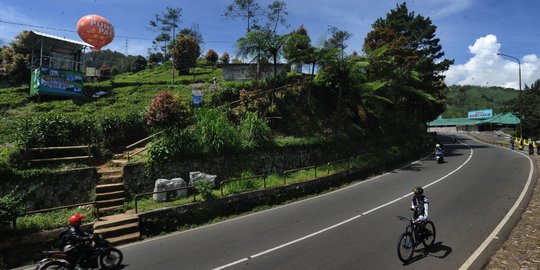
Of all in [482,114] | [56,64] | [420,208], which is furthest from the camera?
[482,114]

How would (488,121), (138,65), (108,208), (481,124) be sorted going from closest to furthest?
(108,208)
(138,65)
(488,121)
(481,124)

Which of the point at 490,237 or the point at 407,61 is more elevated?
the point at 407,61

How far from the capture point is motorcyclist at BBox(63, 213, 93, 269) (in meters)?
7.44

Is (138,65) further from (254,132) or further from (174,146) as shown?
(174,146)

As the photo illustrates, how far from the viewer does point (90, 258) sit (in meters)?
7.64

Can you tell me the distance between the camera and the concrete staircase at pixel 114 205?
9828 millimetres

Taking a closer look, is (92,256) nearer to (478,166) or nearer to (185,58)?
(478,166)

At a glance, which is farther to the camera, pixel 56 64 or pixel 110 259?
pixel 56 64

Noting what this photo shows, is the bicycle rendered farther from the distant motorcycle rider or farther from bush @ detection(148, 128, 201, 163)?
bush @ detection(148, 128, 201, 163)

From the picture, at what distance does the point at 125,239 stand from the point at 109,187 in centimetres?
324

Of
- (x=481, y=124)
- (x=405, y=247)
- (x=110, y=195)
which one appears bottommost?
(x=110, y=195)

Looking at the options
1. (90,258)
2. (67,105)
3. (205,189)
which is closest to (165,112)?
(205,189)

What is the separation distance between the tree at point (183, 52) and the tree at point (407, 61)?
23.7 m

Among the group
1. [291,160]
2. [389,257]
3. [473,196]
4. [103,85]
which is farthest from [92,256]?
[103,85]
